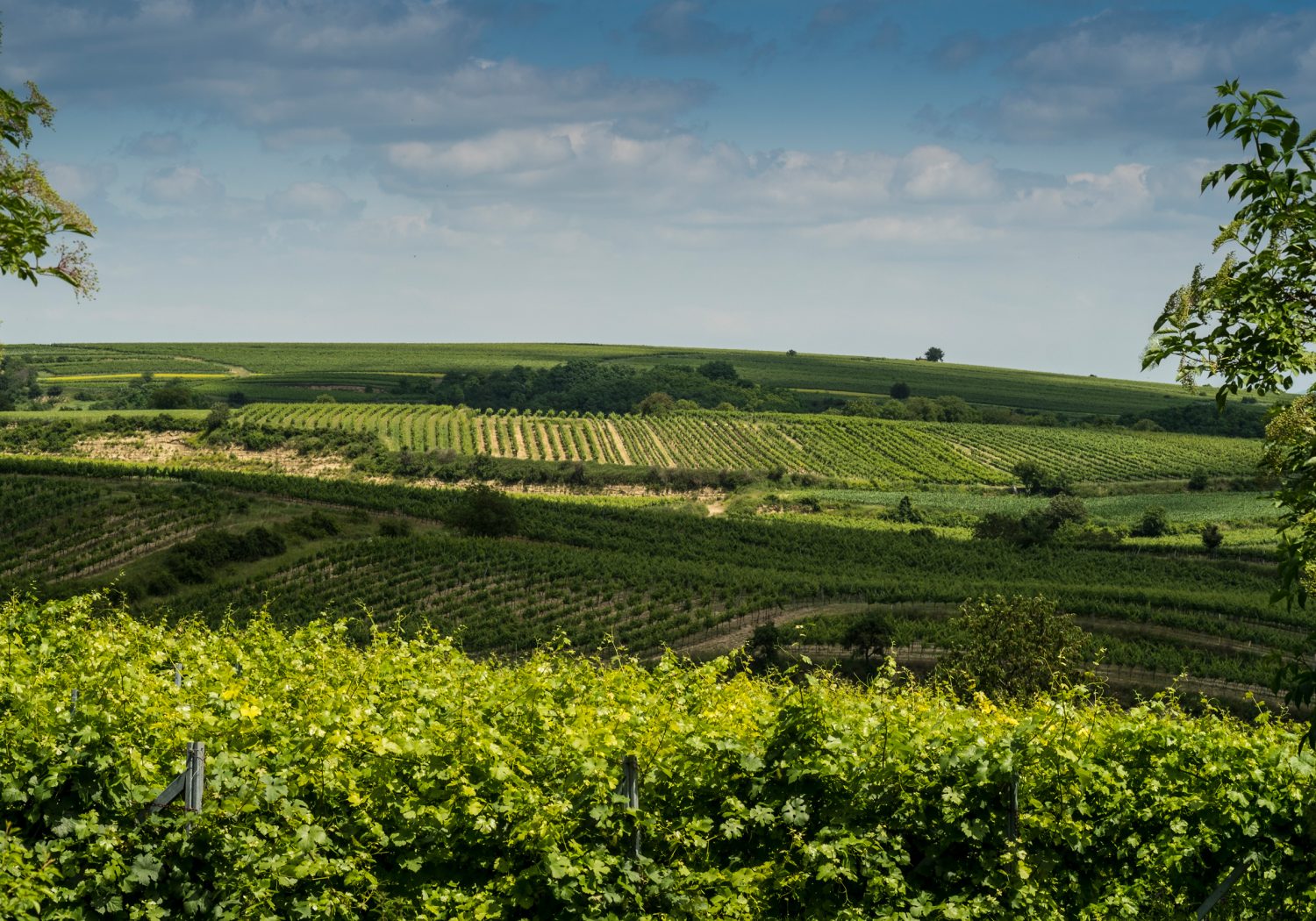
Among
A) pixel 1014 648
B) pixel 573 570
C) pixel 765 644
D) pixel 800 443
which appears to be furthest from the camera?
pixel 800 443

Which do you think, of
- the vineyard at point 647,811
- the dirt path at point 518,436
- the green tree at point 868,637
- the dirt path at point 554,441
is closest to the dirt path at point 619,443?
the dirt path at point 554,441

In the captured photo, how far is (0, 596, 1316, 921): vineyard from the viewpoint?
1036 centimetres

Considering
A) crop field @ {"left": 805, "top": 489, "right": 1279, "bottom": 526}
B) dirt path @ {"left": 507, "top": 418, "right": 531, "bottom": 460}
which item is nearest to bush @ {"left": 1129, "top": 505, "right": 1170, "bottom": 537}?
crop field @ {"left": 805, "top": 489, "right": 1279, "bottom": 526}

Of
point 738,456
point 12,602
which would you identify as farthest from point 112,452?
point 12,602

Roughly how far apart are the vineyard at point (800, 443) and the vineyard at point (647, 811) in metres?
124

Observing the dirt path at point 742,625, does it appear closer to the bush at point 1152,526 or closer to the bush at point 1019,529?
the bush at point 1019,529

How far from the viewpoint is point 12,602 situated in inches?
716

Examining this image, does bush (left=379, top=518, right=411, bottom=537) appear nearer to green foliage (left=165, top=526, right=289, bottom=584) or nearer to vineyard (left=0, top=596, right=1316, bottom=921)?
green foliage (left=165, top=526, right=289, bottom=584)

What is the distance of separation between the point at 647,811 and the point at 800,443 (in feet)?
476

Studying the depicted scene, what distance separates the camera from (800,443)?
508 ft

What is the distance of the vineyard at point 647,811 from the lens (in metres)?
10.4

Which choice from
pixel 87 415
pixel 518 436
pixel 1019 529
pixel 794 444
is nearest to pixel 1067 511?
pixel 1019 529

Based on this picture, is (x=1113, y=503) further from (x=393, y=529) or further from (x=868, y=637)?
(x=393, y=529)

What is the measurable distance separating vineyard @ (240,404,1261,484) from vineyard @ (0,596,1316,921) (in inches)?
4867
